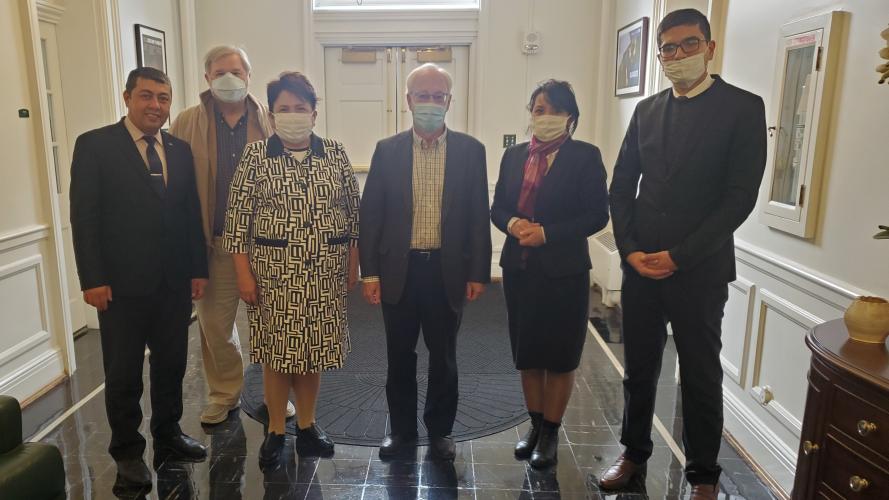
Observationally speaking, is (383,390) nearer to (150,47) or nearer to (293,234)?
(293,234)

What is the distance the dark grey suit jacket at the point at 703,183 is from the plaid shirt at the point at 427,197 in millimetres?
668

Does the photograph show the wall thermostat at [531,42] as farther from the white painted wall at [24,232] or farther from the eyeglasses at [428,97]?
the white painted wall at [24,232]

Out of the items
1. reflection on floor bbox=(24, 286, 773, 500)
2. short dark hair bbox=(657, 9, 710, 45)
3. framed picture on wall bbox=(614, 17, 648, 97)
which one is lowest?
reflection on floor bbox=(24, 286, 773, 500)

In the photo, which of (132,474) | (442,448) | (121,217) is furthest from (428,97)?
(132,474)

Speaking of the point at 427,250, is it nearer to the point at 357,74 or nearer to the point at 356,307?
the point at 356,307

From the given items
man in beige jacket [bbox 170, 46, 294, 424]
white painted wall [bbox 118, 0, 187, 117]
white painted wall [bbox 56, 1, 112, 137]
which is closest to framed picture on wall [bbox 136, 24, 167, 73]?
white painted wall [bbox 118, 0, 187, 117]


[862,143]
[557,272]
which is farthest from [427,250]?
[862,143]

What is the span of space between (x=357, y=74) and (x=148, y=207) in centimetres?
347

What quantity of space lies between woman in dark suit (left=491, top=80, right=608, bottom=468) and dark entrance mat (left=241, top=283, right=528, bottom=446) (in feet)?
1.95

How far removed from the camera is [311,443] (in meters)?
2.47

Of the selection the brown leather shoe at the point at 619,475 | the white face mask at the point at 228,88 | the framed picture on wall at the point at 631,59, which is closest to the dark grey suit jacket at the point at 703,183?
the brown leather shoe at the point at 619,475

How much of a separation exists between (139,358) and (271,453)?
24.1 inches

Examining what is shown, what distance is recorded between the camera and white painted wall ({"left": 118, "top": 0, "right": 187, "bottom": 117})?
3.90 meters

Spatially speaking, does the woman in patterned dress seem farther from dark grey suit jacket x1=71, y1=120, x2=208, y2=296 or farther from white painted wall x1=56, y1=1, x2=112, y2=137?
white painted wall x1=56, y1=1, x2=112, y2=137
